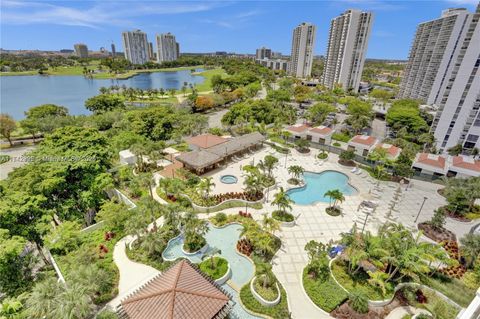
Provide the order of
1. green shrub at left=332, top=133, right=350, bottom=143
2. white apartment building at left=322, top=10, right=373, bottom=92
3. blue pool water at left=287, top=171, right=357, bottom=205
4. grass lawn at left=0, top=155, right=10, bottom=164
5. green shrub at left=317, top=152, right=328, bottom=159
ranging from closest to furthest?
blue pool water at left=287, top=171, right=357, bottom=205
grass lawn at left=0, top=155, right=10, bottom=164
green shrub at left=317, top=152, right=328, bottom=159
green shrub at left=332, top=133, right=350, bottom=143
white apartment building at left=322, top=10, right=373, bottom=92

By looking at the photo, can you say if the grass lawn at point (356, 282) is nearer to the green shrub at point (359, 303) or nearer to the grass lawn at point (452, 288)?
the green shrub at point (359, 303)

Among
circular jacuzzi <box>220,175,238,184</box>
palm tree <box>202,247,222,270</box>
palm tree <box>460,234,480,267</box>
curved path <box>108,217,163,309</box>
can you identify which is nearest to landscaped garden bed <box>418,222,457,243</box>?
palm tree <box>460,234,480,267</box>

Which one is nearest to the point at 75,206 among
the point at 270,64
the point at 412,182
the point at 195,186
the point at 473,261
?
the point at 195,186

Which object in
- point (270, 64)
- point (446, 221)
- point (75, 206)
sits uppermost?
point (270, 64)

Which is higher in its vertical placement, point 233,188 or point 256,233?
point 256,233

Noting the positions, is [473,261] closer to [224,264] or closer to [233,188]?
[224,264]

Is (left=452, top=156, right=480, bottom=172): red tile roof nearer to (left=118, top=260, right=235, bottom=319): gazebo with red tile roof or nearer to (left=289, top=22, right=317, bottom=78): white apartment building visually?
(left=118, top=260, right=235, bottom=319): gazebo with red tile roof
